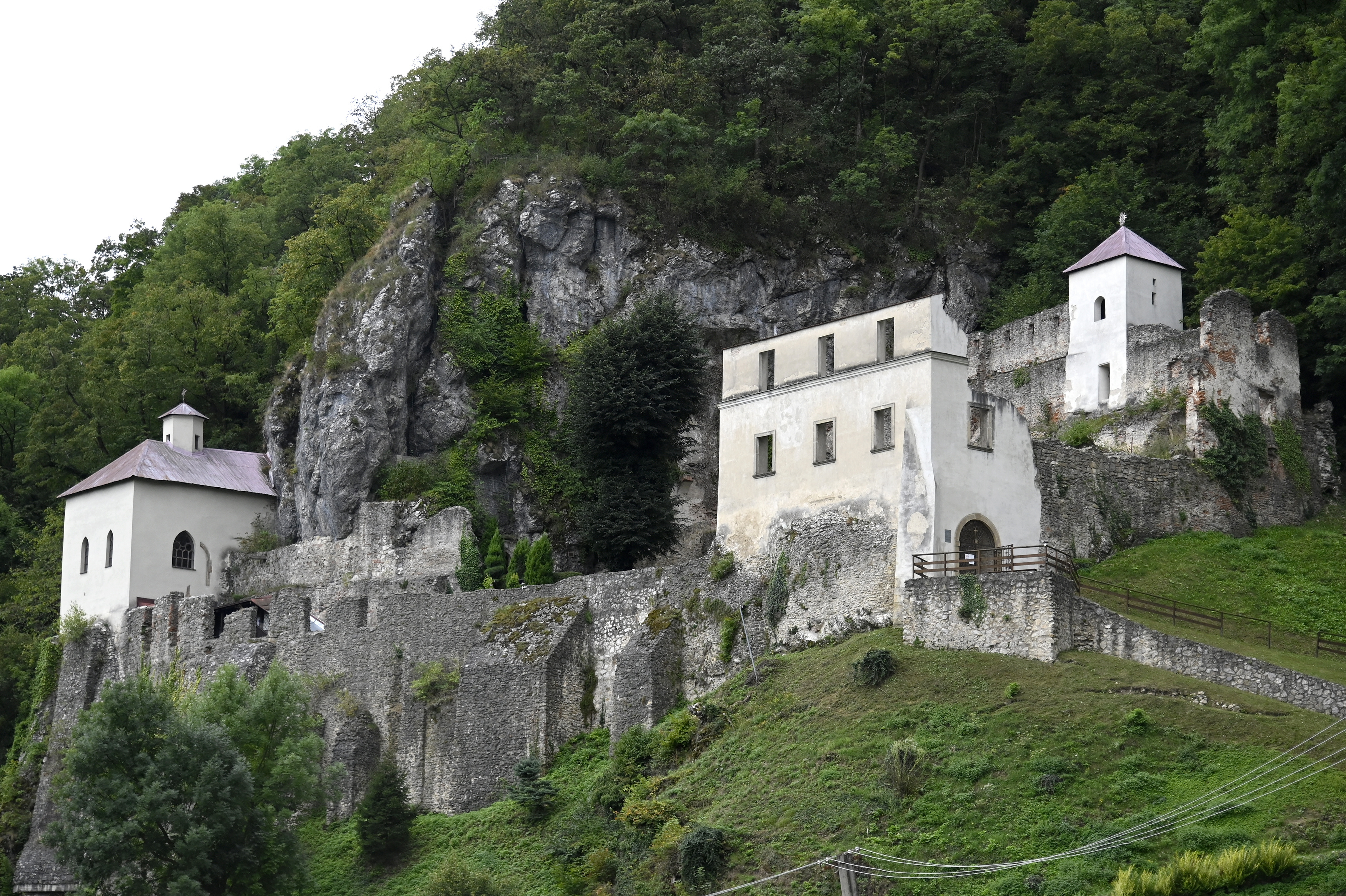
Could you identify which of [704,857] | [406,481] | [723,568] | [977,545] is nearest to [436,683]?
[723,568]

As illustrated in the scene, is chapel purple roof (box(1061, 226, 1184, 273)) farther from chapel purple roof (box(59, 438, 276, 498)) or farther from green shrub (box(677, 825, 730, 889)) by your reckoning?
chapel purple roof (box(59, 438, 276, 498))

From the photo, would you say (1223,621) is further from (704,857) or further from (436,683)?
(436,683)

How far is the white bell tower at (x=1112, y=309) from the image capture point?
56812mm

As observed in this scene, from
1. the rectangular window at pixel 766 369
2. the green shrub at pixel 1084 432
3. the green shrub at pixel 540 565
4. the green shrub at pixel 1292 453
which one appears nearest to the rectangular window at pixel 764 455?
the rectangular window at pixel 766 369

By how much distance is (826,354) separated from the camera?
48.2m

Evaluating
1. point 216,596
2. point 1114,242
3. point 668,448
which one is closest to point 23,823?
point 216,596

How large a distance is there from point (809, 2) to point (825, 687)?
3752 cm

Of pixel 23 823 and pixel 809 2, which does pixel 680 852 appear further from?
pixel 809 2

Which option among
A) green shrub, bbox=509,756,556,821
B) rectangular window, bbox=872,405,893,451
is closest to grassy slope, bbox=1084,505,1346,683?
rectangular window, bbox=872,405,893,451

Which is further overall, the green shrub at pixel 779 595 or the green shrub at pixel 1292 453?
the green shrub at pixel 1292 453

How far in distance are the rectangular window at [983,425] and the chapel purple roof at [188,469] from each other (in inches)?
1182

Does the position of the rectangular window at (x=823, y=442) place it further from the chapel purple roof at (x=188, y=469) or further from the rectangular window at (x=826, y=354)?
the chapel purple roof at (x=188, y=469)

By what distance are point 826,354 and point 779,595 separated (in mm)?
6291

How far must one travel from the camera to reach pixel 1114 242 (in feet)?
190
